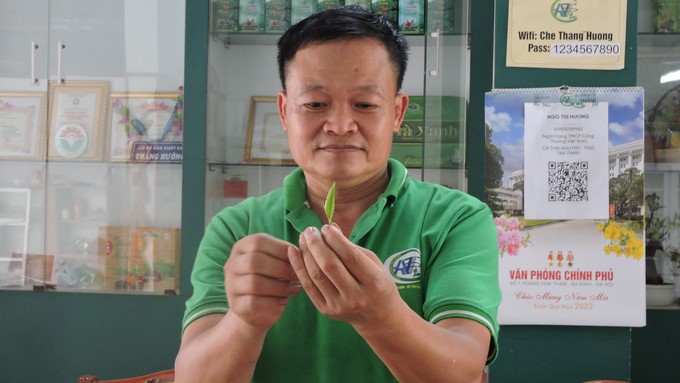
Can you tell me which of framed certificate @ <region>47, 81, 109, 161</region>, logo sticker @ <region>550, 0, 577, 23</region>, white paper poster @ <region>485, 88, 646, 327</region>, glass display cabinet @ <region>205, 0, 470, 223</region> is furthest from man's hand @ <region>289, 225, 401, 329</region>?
framed certificate @ <region>47, 81, 109, 161</region>

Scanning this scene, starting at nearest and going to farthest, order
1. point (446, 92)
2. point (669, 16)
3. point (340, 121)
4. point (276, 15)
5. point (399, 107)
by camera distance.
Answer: point (340, 121)
point (399, 107)
point (446, 92)
point (669, 16)
point (276, 15)

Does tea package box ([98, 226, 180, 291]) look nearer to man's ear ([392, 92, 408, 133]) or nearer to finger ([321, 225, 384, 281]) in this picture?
man's ear ([392, 92, 408, 133])

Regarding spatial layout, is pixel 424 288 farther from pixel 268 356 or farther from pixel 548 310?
pixel 548 310

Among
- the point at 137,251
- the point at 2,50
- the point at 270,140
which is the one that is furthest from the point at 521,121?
the point at 2,50

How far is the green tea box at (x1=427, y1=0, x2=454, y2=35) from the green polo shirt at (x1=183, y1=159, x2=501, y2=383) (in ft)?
5.88

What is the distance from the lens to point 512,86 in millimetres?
2203

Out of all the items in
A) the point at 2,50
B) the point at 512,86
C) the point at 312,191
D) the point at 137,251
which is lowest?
the point at 137,251

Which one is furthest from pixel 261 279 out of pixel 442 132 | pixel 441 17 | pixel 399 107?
pixel 441 17

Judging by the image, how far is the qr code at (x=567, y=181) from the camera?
2143 mm

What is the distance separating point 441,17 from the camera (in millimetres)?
2676

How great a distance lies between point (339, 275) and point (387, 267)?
0.84 feet

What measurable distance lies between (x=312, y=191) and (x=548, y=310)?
1382 mm

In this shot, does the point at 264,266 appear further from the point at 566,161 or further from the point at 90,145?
the point at 90,145

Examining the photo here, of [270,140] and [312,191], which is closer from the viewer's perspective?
[312,191]
